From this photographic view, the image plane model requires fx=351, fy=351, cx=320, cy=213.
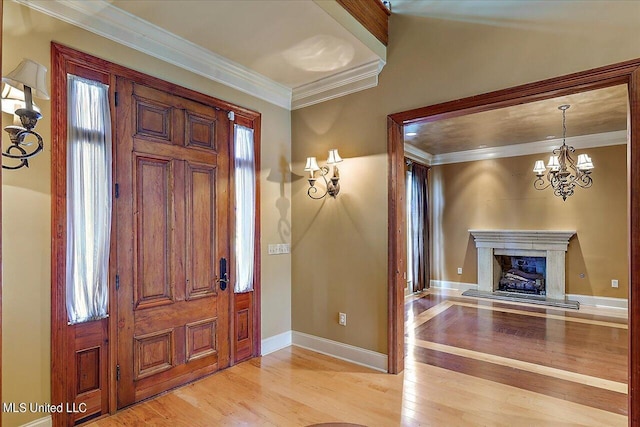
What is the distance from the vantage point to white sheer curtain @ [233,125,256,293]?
3.66 metres

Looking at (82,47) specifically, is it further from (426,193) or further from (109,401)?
(426,193)

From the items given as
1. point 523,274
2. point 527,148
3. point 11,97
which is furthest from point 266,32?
point 523,274

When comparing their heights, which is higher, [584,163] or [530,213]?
[584,163]

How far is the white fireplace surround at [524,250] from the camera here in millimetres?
6422

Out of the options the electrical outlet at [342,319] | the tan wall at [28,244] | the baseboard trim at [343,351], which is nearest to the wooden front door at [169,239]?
the tan wall at [28,244]

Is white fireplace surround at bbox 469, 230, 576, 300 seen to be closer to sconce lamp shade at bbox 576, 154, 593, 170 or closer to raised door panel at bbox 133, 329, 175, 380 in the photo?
sconce lamp shade at bbox 576, 154, 593, 170

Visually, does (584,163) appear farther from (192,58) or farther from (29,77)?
(29,77)

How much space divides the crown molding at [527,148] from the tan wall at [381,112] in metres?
3.39

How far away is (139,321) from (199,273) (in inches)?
25.0

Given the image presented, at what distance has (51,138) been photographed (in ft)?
7.97

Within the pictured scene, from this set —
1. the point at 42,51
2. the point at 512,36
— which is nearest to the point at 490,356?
the point at 512,36

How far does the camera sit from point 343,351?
3756 mm

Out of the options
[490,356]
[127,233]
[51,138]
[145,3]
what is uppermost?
[145,3]

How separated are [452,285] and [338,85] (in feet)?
18.3
